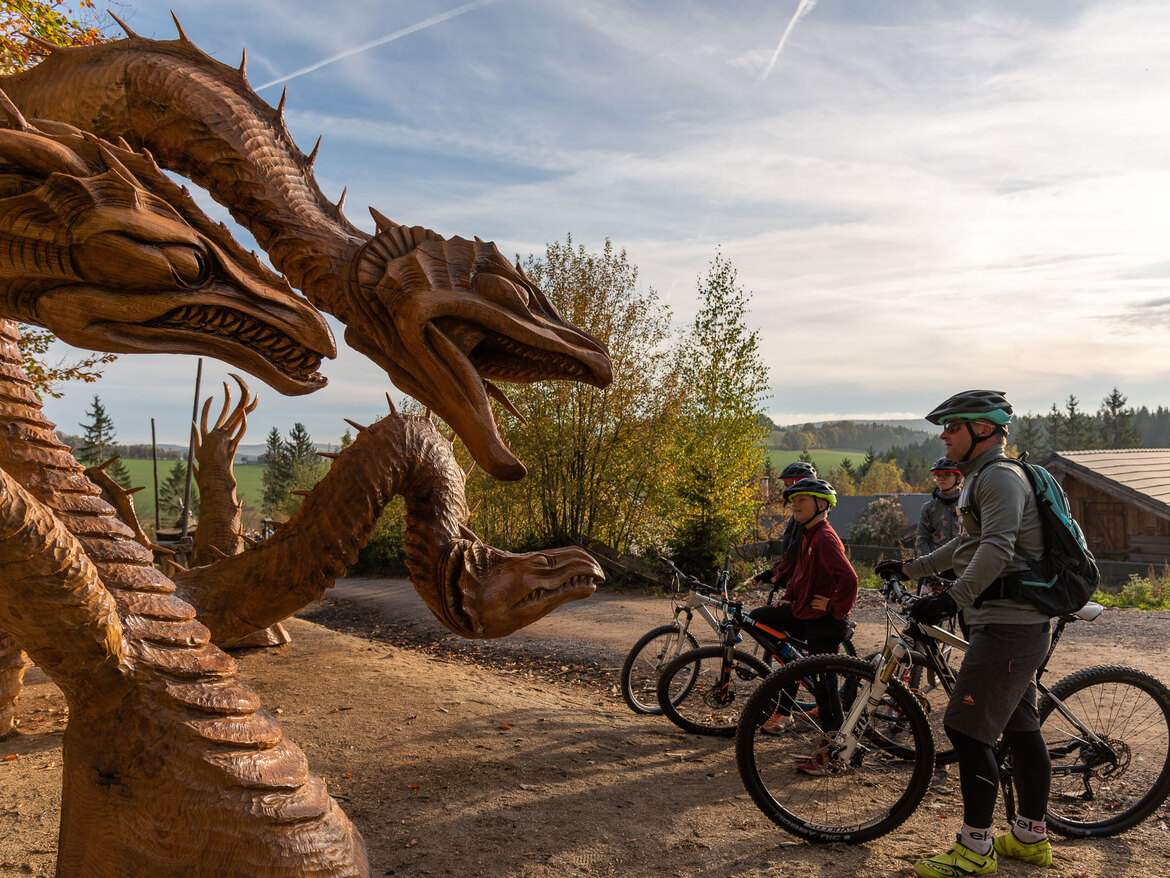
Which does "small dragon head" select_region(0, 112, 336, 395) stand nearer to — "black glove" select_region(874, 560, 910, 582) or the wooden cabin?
"black glove" select_region(874, 560, 910, 582)

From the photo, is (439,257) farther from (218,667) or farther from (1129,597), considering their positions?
(1129,597)

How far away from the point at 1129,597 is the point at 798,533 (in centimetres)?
1133

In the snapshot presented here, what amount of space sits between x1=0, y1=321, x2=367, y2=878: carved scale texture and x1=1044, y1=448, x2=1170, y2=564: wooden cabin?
2088 cm

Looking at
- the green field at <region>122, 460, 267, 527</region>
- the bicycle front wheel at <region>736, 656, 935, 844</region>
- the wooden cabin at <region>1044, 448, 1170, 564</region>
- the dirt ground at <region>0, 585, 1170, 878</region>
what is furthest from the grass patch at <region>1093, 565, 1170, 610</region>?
the green field at <region>122, 460, 267, 527</region>

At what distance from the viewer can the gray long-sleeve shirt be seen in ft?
11.0

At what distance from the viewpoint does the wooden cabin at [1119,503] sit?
1823 centimetres

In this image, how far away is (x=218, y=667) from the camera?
2154 millimetres

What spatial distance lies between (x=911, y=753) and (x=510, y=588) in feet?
11.0

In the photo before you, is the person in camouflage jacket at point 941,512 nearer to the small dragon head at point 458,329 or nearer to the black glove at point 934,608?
the black glove at point 934,608

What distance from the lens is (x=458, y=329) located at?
2188mm

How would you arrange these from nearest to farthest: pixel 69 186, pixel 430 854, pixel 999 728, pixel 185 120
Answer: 1. pixel 69 186
2. pixel 185 120
3. pixel 999 728
4. pixel 430 854

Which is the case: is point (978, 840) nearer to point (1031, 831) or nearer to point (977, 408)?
point (1031, 831)

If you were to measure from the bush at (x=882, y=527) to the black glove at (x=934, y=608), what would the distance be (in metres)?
21.4

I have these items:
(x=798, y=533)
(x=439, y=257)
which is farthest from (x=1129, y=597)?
(x=439, y=257)
